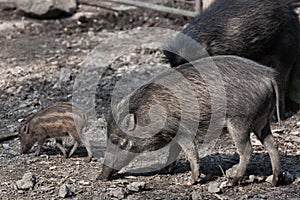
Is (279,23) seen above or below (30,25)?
above

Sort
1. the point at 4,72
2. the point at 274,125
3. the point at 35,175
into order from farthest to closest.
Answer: the point at 4,72 → the point at 274,125 → the point at 35,175

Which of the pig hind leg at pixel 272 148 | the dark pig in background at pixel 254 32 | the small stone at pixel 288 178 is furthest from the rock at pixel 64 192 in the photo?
the dark pig in background at pixel 254 32

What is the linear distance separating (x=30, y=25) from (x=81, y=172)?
19.4ft

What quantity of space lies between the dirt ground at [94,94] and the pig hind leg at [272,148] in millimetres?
92

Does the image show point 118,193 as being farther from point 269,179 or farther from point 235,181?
point 269,179

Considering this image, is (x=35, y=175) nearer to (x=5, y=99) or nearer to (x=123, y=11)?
(x=5, y=99)

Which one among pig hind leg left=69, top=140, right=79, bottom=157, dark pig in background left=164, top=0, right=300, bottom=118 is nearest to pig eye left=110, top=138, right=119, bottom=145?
pig hind leg left=69, top=140, right=79, bottom=157

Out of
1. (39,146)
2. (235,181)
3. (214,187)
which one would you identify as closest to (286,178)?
(235,181)

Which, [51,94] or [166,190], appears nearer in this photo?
[166,190]

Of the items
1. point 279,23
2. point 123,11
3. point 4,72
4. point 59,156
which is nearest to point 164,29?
point 123,11

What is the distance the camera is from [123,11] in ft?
40.1

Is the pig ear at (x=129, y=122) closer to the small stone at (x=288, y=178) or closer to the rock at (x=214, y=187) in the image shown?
the rock at (x=214, y=187)

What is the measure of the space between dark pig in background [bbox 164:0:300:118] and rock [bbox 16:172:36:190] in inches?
100

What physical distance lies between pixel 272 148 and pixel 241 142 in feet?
1.17
